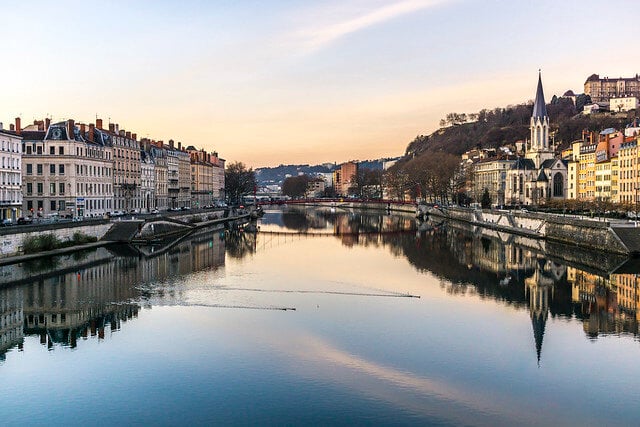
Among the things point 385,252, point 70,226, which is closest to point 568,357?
point 385,252

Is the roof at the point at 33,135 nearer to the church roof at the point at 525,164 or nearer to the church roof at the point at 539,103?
the church roof at the point at 525,164

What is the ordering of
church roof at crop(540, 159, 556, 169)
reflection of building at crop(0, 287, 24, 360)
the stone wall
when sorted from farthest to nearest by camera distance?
church roof at crop(540, 159, 556, 169) → the stone wall → reflection of building at crop(0, 287, 24, 360)

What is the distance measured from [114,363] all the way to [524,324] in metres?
12.6

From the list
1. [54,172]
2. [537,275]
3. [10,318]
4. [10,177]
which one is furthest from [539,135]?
[10,318]

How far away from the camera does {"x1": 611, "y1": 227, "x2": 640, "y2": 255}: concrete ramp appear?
3747cm

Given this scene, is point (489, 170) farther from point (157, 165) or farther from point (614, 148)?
point (157, 165)

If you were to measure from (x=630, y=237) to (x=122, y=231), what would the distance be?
31163 millimetres

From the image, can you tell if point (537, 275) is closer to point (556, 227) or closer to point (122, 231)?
point (556, 227)

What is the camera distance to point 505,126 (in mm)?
139875

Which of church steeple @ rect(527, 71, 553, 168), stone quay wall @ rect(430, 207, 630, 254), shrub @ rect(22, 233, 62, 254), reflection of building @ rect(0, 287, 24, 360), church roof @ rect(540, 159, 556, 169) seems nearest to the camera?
reflection of building @ rect(0, 287, 24, 360)

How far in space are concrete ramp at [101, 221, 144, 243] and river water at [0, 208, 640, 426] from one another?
9.53 metres

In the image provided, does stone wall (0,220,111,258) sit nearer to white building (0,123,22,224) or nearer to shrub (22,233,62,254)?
shrub (22,233,62,254)

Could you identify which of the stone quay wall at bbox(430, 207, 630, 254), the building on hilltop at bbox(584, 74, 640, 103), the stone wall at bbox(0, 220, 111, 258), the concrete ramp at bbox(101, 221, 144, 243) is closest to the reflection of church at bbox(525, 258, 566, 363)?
the stone quay wall at bbox(430, 207, 630, 254)

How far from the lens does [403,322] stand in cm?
2253
